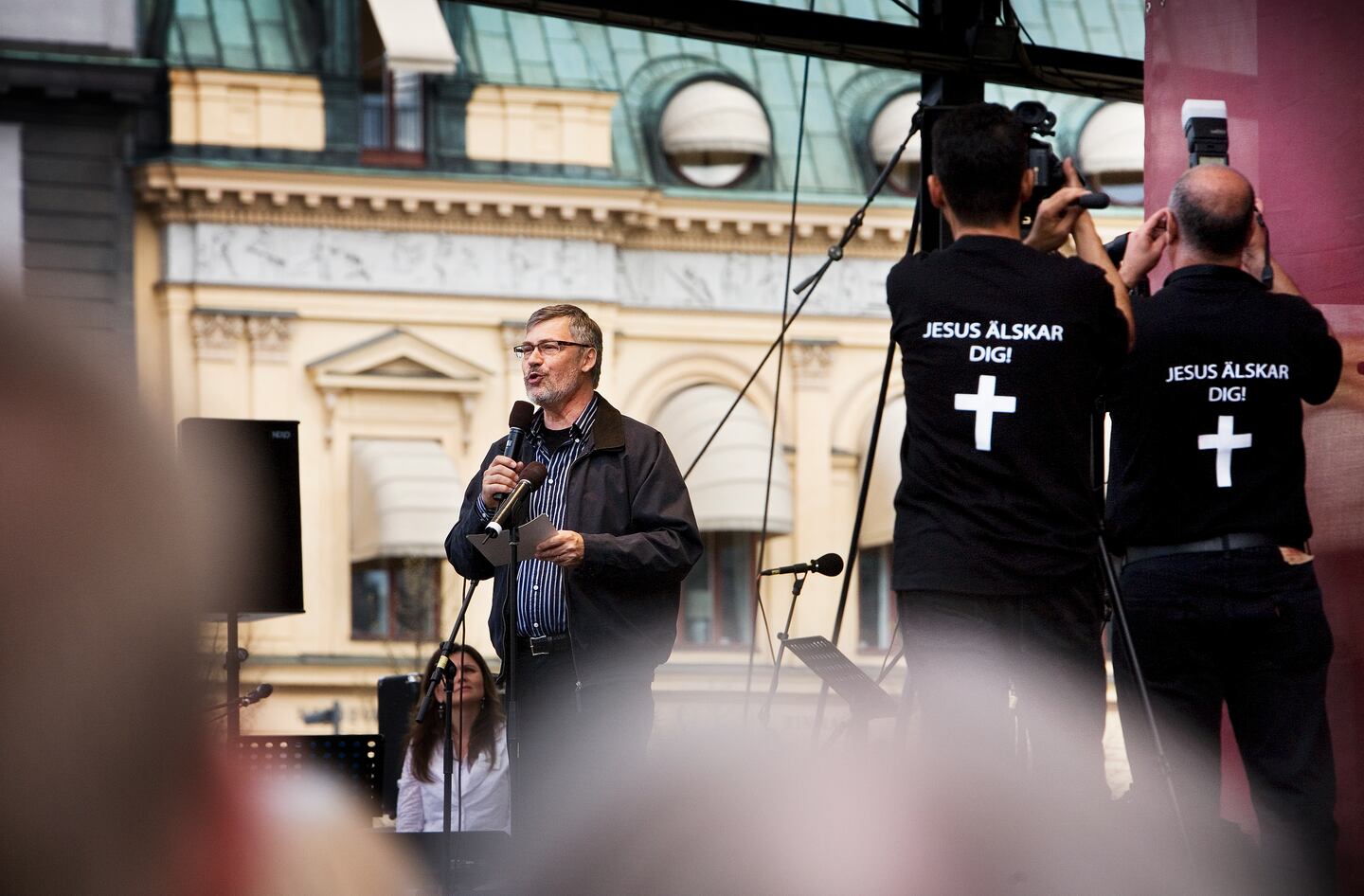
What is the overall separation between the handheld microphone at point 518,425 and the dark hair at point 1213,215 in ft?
5.85

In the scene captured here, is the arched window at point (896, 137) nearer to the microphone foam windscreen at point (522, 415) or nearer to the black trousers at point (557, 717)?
the microphone foam windscreen at point (522, 415)

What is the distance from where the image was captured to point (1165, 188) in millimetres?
5309

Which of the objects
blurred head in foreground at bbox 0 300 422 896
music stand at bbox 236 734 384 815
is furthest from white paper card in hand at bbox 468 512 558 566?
blurred head in foreground at bbox 0 300 422 896

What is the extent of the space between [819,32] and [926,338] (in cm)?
290

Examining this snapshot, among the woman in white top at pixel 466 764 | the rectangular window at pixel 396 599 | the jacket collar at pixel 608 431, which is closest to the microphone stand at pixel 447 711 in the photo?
the jacket collar at pixel 608 431

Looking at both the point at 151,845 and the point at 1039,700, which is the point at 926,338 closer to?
the point at 1039,700

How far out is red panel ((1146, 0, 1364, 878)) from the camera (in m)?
4.42

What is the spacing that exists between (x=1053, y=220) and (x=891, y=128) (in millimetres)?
22175

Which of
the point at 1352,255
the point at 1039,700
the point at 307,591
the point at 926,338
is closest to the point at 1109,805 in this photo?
the point at 1039,700

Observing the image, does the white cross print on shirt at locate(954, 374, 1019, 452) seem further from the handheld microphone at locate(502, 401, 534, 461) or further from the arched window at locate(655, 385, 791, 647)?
the arched window at locate(655, 385, 791, 647)

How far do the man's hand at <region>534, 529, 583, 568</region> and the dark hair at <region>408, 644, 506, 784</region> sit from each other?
2514 millimetres

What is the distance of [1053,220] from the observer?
339cm

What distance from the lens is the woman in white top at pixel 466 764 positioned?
6.84 m

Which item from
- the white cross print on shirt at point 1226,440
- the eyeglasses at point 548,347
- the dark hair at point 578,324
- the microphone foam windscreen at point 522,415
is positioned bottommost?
the white cross print on shirt at point 1226,440
